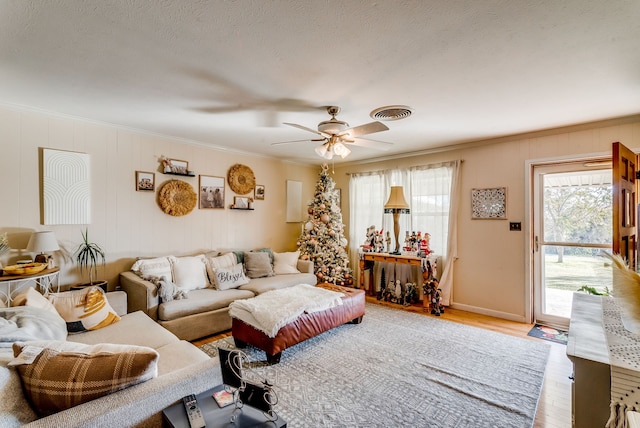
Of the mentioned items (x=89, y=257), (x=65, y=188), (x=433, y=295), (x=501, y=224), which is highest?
(x=65, y=188)

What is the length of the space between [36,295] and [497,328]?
469 centimetres

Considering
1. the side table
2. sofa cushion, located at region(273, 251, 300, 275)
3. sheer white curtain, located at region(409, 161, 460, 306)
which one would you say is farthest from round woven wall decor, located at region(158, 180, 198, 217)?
sheer white curtain, located at region(409, 161, 460, 306)

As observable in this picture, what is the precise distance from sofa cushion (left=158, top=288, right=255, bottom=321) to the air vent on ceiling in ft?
8.72

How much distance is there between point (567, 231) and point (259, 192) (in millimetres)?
4554

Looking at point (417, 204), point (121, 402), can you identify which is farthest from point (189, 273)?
point (417, 204)

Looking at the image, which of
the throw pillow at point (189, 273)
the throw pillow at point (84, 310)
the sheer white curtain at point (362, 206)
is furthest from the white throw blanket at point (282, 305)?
the sheer white curtain at point (362, 206)

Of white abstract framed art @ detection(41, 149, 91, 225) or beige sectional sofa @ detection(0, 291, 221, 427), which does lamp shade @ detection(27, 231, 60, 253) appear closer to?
white abstract framed art @ detection(41, 149, 91, 225)

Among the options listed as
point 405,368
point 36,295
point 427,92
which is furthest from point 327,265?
point 36,295

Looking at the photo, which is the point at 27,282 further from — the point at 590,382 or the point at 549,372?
the point at 549,372

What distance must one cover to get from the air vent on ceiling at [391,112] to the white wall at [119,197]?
9.74ft

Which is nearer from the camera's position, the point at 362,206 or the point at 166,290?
the point at 166,290

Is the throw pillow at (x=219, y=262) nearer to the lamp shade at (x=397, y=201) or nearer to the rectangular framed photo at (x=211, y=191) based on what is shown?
the rectangular framed photo at (x=211, y=191)

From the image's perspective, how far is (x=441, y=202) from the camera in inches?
182

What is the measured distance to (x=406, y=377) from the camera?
2.48m
